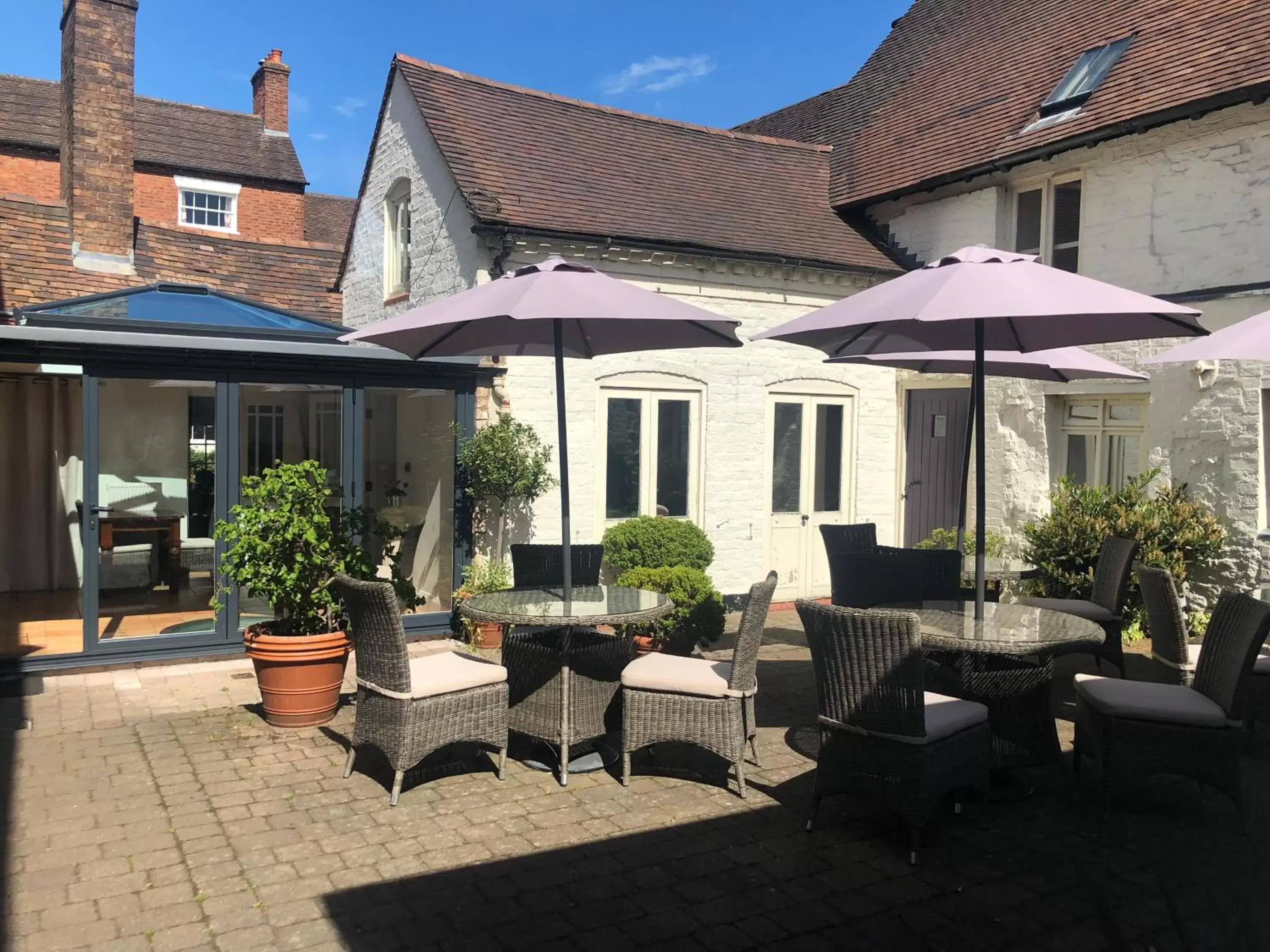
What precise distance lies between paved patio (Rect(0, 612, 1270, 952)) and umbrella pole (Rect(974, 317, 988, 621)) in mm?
1106

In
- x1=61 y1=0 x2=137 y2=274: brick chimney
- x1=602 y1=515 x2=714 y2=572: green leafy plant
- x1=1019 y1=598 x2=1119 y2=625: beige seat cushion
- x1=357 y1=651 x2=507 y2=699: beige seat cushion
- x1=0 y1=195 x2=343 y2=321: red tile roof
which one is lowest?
x1=357 y1=651 x2=507 y2=699: beige seat cushion

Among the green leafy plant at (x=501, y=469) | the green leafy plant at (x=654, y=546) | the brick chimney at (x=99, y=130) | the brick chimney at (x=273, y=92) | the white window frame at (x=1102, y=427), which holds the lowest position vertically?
Result: the green leafy plant at (x=654, y=546)

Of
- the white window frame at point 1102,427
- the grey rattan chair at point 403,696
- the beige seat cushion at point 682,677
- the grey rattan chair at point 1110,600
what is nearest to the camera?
the grey rattan chair at point 403,696

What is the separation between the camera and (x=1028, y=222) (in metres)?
10.8

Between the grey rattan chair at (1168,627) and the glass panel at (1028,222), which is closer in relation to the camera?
the grey rattan chair at (1168,627)

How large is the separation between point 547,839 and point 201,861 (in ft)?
4.90

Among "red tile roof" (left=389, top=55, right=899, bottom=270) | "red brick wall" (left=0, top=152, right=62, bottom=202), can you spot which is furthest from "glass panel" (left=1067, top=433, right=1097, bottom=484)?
"red brick wall" (left=0, top=152, right=62, bottom=202)

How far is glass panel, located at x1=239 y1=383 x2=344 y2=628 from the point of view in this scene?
790cm

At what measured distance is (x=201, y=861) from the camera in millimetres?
4121

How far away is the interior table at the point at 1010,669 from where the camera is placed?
474 centimetres

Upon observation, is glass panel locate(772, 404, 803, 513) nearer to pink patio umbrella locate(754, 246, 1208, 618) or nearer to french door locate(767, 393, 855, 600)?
french door locate(767, 393, 855, 600)

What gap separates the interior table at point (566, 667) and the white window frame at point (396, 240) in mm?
7115

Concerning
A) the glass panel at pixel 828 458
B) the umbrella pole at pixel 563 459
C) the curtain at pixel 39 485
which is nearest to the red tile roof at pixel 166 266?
the curtain at pixel 39 485

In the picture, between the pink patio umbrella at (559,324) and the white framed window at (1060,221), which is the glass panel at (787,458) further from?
the pink patio umbrella at (559,324)
